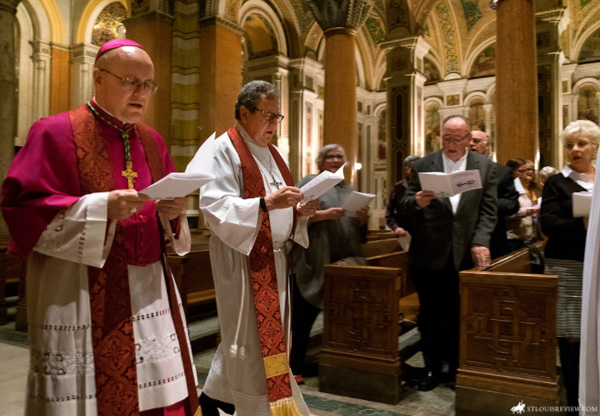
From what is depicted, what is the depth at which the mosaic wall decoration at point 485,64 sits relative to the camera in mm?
18344

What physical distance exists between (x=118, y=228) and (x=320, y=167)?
2.23 meters

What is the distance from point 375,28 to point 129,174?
60.2 feet

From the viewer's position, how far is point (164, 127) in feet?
30.0

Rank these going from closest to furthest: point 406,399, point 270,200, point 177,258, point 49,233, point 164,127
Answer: point 49,233
point 270,200
point 406,399
point 177,258
point 164,127

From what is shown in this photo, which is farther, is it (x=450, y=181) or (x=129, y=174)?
(x=450, y=181)

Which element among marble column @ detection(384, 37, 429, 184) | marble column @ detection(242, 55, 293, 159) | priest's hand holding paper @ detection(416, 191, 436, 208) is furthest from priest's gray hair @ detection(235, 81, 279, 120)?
marble column @ detection(242, 55, 293, 159)

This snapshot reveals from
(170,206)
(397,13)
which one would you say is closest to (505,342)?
(170,206)

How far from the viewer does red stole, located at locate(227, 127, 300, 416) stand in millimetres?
2324

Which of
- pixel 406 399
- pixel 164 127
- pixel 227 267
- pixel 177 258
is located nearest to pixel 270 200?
pixel 227 267

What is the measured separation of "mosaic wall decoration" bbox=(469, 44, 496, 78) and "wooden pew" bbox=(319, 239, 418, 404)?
17213 millimetres

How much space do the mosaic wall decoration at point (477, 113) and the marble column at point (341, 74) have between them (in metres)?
11.0

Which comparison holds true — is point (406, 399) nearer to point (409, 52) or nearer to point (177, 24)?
point (177, 24)

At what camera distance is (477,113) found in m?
19.0

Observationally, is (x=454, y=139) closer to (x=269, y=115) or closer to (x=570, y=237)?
(x=570, y=237)
